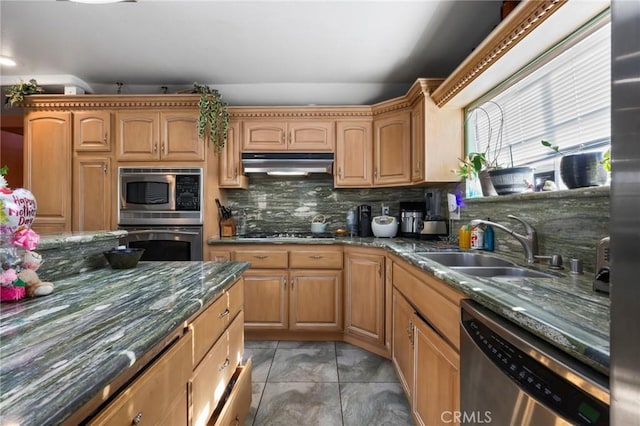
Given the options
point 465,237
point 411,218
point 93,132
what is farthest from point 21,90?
point 465,237

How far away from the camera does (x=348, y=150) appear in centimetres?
300

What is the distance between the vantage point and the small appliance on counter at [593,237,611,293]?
3.12 feet

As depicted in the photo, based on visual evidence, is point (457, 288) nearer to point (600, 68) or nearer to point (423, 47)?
point (600, 68)

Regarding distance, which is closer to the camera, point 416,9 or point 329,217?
point 416,9

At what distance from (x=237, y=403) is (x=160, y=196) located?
2.09m

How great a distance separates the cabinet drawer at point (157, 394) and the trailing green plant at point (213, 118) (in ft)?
7.44

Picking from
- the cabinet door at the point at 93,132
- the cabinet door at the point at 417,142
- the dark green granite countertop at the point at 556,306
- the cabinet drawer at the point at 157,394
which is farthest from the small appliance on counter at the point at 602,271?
the cabinet door at the point at 93,132

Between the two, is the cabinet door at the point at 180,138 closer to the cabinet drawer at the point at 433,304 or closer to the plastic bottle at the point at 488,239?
the cabinet drawer at the point at 433,304

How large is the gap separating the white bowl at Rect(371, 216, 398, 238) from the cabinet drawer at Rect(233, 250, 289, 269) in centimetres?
93

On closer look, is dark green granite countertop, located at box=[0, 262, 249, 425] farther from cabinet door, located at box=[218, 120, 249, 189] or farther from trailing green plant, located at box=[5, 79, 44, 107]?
trailing green plant, located at box=[5, 79, 44, 107]

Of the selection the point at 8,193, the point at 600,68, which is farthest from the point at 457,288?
the point at 8,193

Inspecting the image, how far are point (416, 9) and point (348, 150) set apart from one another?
1.31 m

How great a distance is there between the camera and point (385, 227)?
2.87 meters

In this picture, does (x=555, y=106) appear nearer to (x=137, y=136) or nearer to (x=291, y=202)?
(x=291, y=202)
